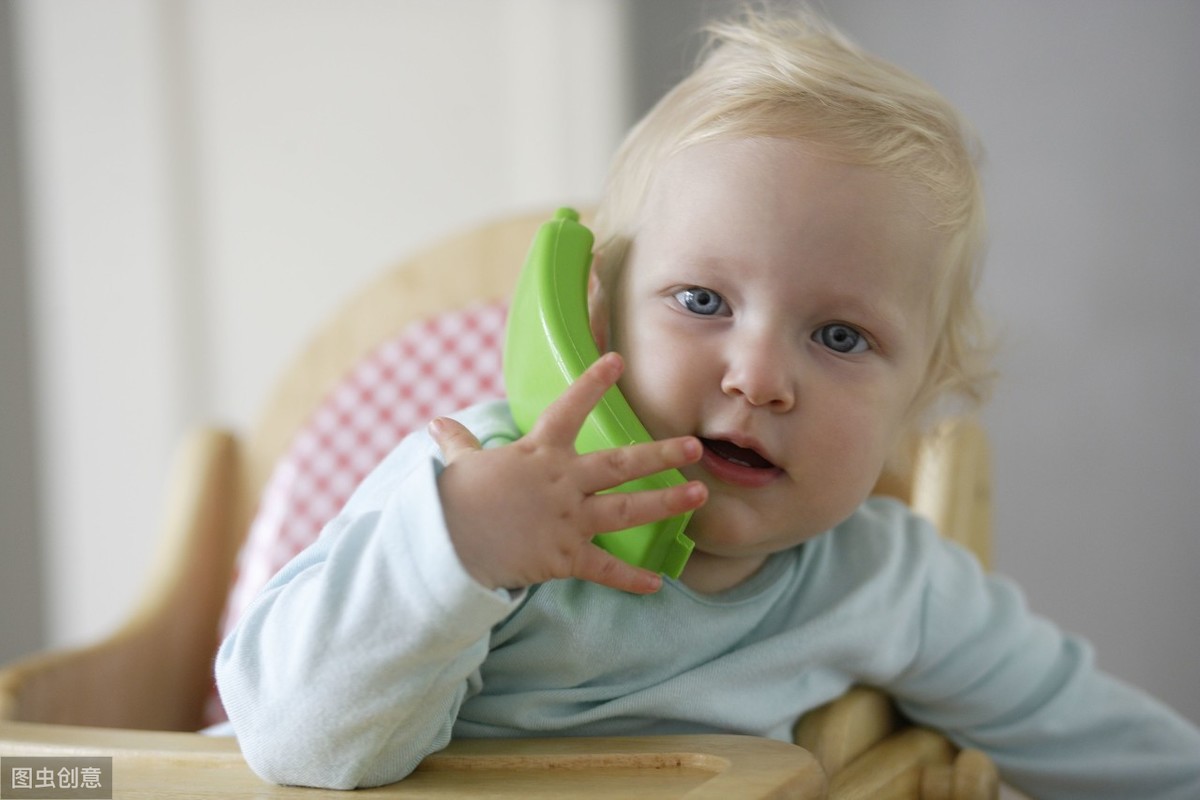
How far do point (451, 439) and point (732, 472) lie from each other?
16 centimetres

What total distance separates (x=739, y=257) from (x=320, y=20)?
139cm

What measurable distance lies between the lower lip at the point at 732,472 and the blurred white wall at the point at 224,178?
4.16 feet

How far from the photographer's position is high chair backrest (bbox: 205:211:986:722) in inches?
47.9

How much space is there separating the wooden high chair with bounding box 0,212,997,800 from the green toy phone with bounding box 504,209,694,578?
0.71ft

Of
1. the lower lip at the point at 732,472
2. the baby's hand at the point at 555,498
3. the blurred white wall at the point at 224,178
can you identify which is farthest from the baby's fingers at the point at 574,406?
the blurred white wall at the point at 224,178

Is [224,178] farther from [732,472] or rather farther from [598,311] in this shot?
[732,472]

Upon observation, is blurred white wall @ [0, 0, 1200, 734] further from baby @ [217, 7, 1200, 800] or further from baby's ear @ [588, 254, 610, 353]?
baby's ear @ [588, 254, 610, 353]

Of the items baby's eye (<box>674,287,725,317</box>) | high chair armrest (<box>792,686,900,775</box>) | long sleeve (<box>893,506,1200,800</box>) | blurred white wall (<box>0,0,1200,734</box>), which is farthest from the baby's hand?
blurred white wall (<box>0,0,1200,734</box>)

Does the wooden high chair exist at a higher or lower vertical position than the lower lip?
lower

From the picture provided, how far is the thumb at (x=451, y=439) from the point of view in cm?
65

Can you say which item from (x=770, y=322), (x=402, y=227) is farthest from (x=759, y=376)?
(x=402, y=227)

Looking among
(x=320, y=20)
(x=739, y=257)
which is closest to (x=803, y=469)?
(x=739, y=257)

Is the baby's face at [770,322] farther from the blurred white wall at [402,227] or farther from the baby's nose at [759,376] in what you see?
the blurred white wall at [402,227]

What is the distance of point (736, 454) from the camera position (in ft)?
2.37
